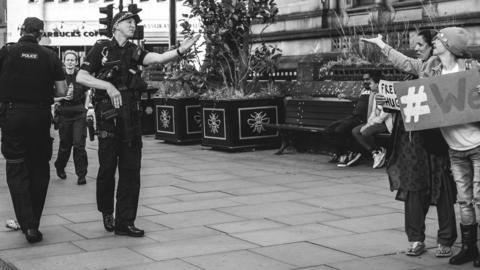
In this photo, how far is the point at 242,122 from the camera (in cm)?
1459

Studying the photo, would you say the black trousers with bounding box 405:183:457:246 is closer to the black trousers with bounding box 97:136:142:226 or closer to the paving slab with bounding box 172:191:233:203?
the black trousers with bounding box 97:136:142:226

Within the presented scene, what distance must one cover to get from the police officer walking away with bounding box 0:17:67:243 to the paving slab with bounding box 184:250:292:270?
1720mm

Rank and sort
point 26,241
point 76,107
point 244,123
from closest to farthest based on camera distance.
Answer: point 26,241, point 76,107, point 244,123

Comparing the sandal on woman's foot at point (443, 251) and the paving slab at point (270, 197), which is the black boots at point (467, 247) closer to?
the sandal on woman's foot at point (443, 251)

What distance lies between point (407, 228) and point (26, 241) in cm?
329

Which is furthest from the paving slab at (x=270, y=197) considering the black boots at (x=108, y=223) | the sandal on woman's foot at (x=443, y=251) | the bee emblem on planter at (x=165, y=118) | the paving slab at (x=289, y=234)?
the bee emblem on planter at (x=165, y=118)

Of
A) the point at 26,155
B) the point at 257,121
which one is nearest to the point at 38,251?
the point at 26,155


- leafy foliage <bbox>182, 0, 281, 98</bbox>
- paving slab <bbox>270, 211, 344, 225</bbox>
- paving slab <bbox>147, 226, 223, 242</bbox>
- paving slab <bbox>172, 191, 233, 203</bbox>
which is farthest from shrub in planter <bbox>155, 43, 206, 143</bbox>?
paving slab <bbox>147, 226, 223, 242</bbox>

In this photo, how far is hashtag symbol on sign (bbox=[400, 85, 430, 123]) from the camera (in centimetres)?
616

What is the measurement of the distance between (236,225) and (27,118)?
85.4 inches

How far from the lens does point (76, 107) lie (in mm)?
11273

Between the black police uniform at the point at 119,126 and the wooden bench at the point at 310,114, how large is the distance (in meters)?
5.75

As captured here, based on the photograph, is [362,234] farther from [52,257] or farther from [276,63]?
[276,63]

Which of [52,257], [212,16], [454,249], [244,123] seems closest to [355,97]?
[244,123]
